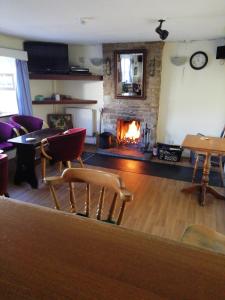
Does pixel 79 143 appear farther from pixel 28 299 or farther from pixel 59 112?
pixel 28 299

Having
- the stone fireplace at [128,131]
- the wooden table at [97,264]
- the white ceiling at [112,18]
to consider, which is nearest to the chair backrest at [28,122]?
the white ceiling at [112,18]

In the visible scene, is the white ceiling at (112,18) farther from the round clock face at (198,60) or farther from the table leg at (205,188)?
the table leg at (205,188)

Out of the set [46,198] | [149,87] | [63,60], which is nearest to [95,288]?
[46,198]

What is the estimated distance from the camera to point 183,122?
4691 mm

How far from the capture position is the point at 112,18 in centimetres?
277

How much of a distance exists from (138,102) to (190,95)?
3.31ft

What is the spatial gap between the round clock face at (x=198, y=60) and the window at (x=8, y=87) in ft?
10.8

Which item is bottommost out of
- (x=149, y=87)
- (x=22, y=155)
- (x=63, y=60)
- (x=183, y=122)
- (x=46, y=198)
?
(x=46, y=198)

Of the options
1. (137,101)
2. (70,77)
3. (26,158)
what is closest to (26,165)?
(26,158)

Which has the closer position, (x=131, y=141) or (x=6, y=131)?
(x=6, y=131)

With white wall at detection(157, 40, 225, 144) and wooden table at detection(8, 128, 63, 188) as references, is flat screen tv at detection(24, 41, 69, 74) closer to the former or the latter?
wooden table at detection(8, 128, 63, 188)

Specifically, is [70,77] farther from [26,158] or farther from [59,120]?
[26,158]

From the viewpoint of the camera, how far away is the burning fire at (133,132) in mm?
5082

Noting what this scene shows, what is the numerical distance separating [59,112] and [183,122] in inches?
112
